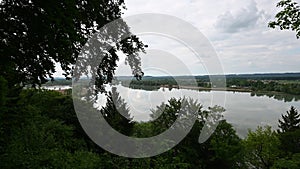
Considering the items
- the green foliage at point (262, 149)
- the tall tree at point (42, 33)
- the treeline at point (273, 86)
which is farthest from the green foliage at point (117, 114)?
the treeline at point (273, 86)

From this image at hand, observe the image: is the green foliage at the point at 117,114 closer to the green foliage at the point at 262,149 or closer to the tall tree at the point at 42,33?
the tall tree at the point at 42,33

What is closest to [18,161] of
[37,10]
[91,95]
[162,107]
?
[91,95]

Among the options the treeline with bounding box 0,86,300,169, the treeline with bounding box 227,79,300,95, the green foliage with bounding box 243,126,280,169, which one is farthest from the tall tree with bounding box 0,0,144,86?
the treeline with bounding box 227,79,300,95

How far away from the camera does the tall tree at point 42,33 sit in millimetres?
4562

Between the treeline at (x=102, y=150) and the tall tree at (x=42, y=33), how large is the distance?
62 cm

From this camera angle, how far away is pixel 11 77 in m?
4.78

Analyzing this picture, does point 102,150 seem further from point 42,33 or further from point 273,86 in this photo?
point 273,86

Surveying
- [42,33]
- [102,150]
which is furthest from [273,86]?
[42,33]

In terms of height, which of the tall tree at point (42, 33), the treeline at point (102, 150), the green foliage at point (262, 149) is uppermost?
the tall tree at point (42, 33)

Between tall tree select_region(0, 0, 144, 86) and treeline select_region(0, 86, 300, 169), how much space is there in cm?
62

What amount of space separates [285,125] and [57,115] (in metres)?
28.2

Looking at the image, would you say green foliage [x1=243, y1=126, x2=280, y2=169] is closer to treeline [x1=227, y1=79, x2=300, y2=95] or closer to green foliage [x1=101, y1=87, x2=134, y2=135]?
green foliage [x1=101, y1=87, x2=134, y2=135]

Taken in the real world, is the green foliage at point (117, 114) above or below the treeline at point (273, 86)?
below

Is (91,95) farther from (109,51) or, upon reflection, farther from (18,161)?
(18,161)
